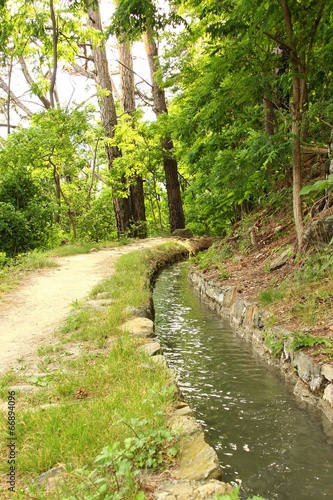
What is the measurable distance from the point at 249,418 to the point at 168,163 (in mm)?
13779

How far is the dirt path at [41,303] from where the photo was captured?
4.31m

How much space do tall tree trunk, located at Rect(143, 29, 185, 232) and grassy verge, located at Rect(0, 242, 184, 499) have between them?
12550 mm

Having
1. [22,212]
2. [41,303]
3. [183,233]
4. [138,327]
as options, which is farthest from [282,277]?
[183,233]

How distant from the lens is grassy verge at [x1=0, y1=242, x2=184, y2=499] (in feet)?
6.44

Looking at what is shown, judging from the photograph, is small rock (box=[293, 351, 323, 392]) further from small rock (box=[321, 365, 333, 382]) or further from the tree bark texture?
the tree bark texture

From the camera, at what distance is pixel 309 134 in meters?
5.91

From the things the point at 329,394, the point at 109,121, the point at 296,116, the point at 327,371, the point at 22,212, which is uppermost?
the point at 109,121

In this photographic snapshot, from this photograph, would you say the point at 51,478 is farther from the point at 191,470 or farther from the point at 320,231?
the point at 320,231

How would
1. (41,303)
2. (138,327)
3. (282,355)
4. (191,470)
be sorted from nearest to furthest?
1. (191,470)
2. (282,355)
3. (138,327)
4. (41,303)

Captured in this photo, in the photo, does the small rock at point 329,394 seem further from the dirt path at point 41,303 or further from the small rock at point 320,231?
the dirt path at point 41,303

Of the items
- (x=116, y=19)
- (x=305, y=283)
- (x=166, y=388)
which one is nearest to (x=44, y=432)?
(x=166, y=388)

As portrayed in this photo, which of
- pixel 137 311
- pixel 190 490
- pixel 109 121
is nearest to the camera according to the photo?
pixel 190 490

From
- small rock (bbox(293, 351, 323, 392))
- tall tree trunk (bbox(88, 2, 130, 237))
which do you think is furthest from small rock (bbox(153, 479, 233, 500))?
tall tree trunk (bbox(88, 2, 130, 237))

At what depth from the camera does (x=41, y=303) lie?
615cm
